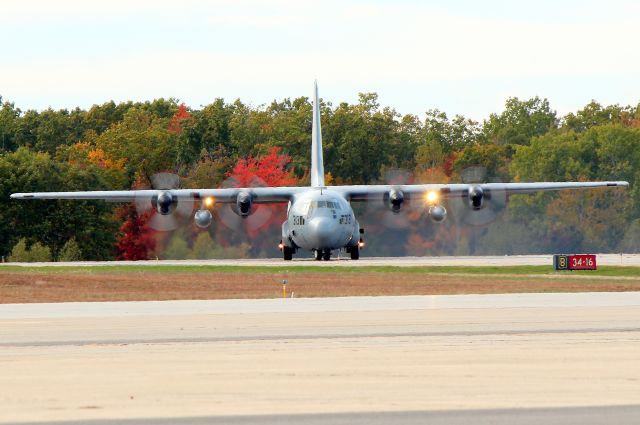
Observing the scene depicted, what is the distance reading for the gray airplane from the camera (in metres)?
62.4

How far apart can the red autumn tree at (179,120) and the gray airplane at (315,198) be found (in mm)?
41845

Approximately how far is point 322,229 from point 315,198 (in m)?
2.15

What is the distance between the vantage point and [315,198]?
205ft

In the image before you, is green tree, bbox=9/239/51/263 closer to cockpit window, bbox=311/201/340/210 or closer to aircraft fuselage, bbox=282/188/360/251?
aircraft fuselage, bbox=282/188/360/251

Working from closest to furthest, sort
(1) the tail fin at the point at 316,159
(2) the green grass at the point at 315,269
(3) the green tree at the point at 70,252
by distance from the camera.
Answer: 1. (2) the green grass at the point at 315,269
2. (1) the tail fin at the point at 316,159
3. (3) the green tree at the point at 70,252

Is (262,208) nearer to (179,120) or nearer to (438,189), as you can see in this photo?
(438,189)

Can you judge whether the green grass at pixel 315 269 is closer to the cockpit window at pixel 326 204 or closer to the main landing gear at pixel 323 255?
the cockpit window at pixel 326 204

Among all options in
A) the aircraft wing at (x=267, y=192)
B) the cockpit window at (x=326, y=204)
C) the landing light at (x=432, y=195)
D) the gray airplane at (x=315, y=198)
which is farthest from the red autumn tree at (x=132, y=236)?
the landing light at (x=432, y=195)

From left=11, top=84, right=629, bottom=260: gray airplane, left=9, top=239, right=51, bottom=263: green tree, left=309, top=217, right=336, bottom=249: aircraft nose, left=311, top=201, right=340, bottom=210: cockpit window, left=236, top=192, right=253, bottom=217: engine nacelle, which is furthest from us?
left=9, top=239, right=51, bottom=263: green tree

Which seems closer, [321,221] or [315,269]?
[315,269]

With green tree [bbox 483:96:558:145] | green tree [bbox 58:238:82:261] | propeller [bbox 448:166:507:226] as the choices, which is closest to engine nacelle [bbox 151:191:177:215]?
green tree [bbox 58:238:82:261]

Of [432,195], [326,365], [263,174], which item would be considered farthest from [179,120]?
[326,365]

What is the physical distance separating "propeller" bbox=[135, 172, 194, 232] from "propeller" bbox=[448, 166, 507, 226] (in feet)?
50.2

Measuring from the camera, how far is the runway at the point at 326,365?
1373cm
